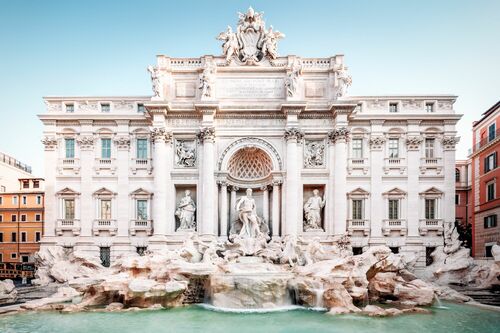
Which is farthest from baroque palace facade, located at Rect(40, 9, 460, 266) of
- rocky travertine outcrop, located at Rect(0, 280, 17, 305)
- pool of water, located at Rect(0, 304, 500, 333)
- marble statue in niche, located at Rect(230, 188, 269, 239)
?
pool of water, located at Rect(0, 304, 500, 333)

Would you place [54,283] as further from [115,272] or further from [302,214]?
[302,214]

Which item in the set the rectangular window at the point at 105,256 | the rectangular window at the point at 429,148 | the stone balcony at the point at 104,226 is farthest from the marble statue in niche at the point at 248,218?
the rectangular window at the point at 429,148

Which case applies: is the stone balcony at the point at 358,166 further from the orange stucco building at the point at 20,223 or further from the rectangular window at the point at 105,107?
the orange stucco building at the point at 20,223

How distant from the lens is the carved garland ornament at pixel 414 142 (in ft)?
79.6

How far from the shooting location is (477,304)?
17688 millimetres

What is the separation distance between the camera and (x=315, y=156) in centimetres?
2420

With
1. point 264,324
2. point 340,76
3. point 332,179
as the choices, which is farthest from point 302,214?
point 264,324

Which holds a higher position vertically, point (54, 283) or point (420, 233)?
point (420, 233)

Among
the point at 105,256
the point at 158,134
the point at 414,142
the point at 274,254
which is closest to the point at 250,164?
the point at 158,134

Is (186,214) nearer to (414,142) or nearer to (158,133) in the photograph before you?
(158,133)

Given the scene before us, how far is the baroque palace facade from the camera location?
23.6 m

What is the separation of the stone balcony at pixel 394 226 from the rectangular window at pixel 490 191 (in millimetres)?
9290

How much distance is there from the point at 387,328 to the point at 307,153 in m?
12.4

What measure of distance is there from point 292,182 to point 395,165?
679cm
